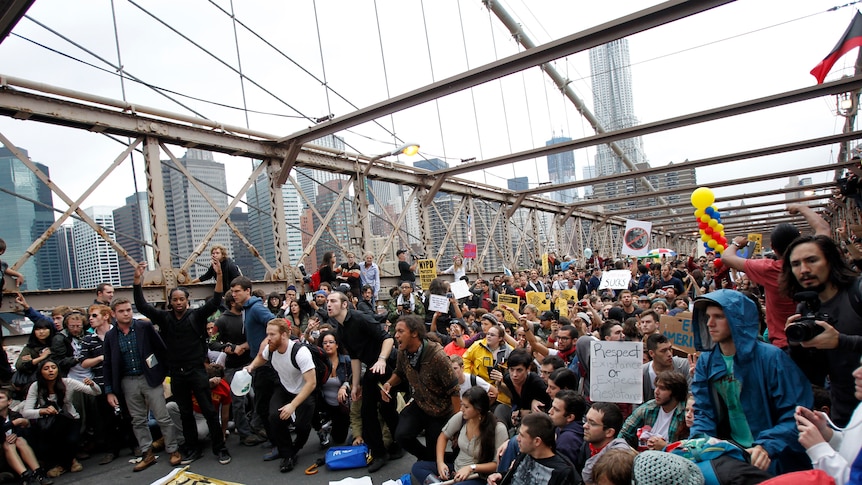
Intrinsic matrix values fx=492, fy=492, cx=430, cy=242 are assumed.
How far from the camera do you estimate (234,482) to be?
194 inches

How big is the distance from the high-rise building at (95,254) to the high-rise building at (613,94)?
117 feet

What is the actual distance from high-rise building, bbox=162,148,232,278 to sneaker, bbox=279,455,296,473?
425 cm

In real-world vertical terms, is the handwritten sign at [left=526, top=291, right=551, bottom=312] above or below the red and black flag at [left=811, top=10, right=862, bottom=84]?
below

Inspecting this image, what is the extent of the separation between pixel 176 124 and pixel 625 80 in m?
50.1

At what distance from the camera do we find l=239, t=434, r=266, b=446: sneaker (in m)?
6.09

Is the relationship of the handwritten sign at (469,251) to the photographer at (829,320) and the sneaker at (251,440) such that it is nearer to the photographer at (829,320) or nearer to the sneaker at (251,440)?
the sneaker at (251,440)

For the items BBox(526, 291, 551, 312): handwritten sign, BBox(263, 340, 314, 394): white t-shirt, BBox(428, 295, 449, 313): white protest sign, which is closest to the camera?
BBox(263, 340, 314, 394): white t-shirt

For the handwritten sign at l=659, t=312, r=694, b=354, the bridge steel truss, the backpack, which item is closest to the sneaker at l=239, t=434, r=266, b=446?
the backpack

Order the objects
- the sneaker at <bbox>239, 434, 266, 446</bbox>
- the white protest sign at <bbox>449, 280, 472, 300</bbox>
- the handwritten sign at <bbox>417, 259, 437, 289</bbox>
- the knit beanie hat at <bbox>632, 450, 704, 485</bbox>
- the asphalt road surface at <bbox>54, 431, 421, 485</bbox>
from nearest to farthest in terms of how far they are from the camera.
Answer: the knit beanie hat at <bbox>632, 450, 704, 485</bbox>
the asphalt road surface at <bbox>54, 431, 421, 485</bbox>
the sneaker at <bbox>239, 434, 266, 446</bbox>
the white protest sign at <bbox>449, 280, 472, 300</bbox>
the handwritten sign at <bbox>417, 259, 437, 289</bbox>

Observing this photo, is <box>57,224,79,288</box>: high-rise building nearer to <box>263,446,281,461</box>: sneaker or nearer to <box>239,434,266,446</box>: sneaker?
<box>239,434,266,446</box>: sneaker

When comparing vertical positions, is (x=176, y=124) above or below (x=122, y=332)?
above

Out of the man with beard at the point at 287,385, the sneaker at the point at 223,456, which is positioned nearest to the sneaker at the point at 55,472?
the sneaker at the point at 223,456

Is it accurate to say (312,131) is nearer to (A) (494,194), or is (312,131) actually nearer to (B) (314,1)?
A: (B) (314,1)

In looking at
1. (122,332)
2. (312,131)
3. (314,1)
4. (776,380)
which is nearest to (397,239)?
(312,131)
